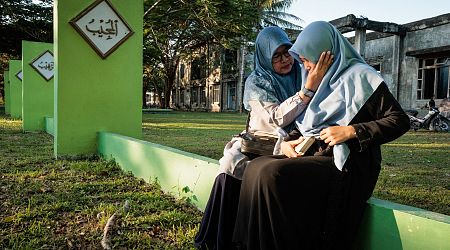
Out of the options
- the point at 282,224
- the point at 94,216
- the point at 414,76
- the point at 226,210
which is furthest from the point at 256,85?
the point at 414,76

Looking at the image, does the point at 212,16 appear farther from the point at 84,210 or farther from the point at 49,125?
the point at 84,210

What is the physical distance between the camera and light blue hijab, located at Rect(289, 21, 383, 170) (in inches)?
73.0

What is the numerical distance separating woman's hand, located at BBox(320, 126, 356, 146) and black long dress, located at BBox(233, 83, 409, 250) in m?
0.03

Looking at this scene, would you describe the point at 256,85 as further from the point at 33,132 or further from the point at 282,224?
the point at 33,132

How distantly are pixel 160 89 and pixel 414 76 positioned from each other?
27402 mm

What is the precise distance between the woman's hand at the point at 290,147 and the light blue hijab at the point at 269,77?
0.36m

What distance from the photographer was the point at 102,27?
5645 millimetres

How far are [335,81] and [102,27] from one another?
4.47 metres

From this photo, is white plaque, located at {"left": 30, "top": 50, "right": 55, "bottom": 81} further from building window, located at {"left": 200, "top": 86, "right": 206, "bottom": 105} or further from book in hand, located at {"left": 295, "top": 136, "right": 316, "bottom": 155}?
building window, located at {"left": 200, "top": 86, "right": 206, "bottom": 105}

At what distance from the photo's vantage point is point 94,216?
9.68 feet

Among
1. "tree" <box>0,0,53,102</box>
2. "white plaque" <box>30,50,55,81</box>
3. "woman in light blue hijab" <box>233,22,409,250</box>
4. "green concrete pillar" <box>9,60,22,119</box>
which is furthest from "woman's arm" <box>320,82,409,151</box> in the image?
"tree" <box>0,0,53,102</box>

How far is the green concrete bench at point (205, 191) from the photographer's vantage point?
157 centimetres

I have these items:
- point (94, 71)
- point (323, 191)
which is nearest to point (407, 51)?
point (94, 71)

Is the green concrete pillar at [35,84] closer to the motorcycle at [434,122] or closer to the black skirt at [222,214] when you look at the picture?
the black skirt at [222,214]
